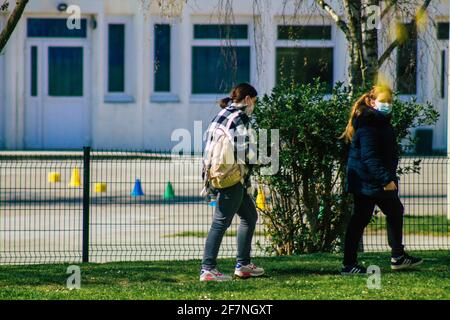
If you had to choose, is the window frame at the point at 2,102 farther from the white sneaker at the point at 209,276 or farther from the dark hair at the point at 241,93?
the dark hair at the point at 241,93

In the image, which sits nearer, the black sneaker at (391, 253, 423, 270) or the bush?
the black sneaker at (391, 253, 423, 270)

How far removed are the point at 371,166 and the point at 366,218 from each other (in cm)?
61

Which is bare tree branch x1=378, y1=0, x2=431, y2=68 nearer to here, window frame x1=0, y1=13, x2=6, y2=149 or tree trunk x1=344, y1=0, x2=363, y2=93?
tree trunk x1=344, y1=0, x2=363, y2=93

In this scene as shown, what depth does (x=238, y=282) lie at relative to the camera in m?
9.73

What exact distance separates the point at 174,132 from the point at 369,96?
20.2 m

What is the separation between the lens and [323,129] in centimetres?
1170

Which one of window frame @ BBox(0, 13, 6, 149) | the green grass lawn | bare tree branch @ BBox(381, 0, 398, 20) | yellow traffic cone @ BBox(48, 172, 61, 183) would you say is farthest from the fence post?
window frame @ BBox(0, 13, 6, 149)

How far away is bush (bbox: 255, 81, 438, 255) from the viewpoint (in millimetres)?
11727

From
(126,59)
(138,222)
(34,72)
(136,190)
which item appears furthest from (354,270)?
(34,72)

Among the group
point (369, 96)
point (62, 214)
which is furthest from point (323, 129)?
point (62, 214)

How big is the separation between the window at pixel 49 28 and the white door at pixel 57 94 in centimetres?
15

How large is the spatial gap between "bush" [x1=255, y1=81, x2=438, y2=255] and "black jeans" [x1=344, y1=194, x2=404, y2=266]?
1848 millimetres

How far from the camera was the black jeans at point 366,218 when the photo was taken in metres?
9.89

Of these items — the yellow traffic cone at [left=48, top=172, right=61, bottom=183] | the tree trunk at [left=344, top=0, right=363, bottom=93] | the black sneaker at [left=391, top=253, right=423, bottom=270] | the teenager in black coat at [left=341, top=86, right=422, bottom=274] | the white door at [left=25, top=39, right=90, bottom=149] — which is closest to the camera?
the teenager in black coat at [left=341, top=86, right=422, bottom=274]
